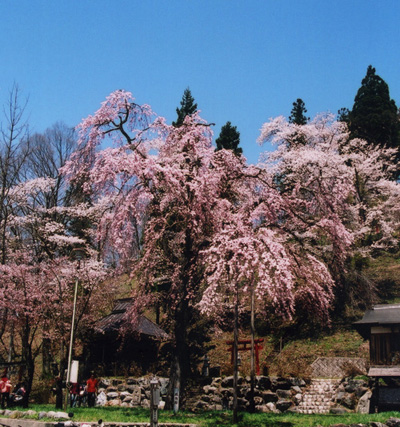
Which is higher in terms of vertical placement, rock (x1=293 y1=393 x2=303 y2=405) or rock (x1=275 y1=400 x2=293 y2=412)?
rock (x1=293 y1=393 x2=303 y2=405)

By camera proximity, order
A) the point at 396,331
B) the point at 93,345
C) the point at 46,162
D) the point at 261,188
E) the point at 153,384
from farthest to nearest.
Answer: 1. the point at 46,162
2. the point at 93,345
3. the point at 396,331
4. the point at 261,188
5. the point at 153,384

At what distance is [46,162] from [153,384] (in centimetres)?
2338

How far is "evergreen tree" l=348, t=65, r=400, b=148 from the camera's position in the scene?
47.2 m

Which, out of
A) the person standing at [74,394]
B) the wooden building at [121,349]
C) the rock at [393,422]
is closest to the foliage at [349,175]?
the wooden building at [121,349]

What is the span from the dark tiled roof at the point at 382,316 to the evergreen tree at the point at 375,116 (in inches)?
948

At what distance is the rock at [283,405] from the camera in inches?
877

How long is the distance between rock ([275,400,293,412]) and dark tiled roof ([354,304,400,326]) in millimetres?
5284

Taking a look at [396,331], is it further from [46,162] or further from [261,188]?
[46,162]

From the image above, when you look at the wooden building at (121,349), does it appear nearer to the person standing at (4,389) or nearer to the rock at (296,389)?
the person standing at (4,389)

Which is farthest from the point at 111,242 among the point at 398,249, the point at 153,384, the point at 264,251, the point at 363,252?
the point at 398,249

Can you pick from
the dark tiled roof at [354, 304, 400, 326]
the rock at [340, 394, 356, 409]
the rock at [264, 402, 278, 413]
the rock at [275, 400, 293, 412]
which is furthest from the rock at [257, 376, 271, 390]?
the dark tiled roof at [354, 304, 400, 326]

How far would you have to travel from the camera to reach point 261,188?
1995cm

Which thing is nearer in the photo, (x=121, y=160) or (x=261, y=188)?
(x=121, y=160)

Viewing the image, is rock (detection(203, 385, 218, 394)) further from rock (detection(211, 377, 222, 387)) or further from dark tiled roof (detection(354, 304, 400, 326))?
dark tiled roof (detection(354, 304, 400, 326))
